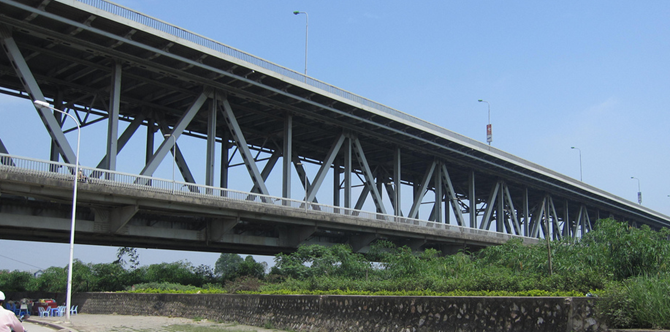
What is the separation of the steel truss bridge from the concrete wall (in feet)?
24.2

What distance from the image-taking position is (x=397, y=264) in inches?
1158

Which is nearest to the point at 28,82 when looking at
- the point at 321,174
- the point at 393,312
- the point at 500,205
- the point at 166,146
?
the point at 166,146

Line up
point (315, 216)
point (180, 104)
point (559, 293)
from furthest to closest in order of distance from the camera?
1. point (180, 104)
2. point (315, 216)
3. point (559, 293)

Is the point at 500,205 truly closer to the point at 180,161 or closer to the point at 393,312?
the point at 180,161

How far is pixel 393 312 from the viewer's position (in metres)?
16.1

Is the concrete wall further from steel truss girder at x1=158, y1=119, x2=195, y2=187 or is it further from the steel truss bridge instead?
steel truss girder at x1=158, y1=119, x2=195, y2=187

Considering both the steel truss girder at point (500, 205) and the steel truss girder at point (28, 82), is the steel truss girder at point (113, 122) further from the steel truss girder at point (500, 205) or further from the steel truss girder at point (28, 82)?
the steel truss girder at point (500, 205)

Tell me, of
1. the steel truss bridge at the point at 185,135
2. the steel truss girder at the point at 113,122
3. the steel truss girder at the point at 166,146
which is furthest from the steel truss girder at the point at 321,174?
the steel truss girder at the point at 113,122

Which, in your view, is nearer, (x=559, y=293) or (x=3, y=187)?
(x=559, y=293)

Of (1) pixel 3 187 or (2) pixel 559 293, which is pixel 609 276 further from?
(1) pixel 3 187

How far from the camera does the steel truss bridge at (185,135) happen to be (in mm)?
30609

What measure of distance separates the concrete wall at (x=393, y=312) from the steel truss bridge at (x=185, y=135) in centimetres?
738

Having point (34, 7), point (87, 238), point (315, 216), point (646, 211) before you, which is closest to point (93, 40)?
point (34, 7)

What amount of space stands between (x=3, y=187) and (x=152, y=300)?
28.9 ft
